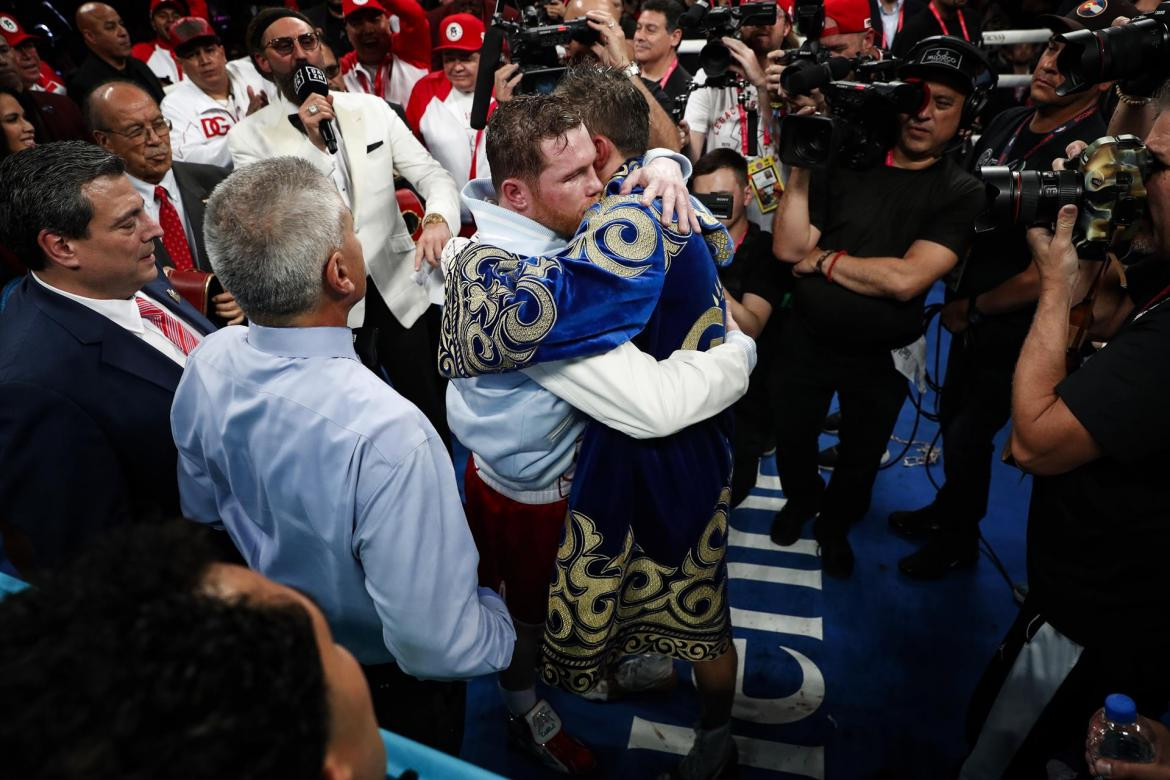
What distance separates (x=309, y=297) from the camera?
48.7 inches

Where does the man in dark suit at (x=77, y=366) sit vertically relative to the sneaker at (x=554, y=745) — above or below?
above

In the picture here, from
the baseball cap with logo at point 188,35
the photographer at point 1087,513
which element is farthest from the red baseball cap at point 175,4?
the photographer at point 1087,513

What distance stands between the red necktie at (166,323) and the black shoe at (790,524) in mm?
2153

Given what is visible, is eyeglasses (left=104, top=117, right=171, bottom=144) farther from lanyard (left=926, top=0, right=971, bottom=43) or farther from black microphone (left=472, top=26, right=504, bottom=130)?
lanyard (left=926, top=0, right=971, bottom=43)

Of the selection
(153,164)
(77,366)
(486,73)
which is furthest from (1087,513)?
(153,164)

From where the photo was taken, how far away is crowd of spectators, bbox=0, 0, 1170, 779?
0.55 m

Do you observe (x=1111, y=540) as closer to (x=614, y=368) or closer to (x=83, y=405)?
(x=614, y=368)

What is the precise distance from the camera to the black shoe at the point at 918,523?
2.88m

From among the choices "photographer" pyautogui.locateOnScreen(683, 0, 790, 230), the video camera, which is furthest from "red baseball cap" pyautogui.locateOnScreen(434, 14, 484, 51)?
"photographer" pyautogui.locateOnScreen(683, 0, 790, 230)

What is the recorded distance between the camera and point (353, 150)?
2.77m

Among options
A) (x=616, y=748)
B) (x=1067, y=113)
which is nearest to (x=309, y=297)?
(x=616, y=748)

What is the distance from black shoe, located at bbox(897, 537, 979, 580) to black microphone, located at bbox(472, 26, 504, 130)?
2.43m

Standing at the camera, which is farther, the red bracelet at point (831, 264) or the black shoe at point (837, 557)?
the black shoe at point (837, 557)

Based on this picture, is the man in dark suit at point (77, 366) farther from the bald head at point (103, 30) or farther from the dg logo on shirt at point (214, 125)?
the bald head at point (103, 30)
